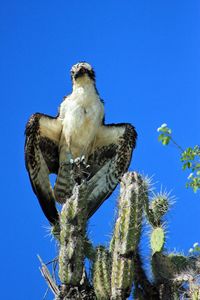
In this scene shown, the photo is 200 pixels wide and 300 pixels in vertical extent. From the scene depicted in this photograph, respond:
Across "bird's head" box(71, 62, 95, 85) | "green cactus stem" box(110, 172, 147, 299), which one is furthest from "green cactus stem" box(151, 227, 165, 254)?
"bird's head" box(71, 62, 95, 85)

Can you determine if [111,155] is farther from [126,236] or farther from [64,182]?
[126,236]

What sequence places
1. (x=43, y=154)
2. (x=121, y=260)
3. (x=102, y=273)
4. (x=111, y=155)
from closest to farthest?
(x=121, y=260) → (x=102, y=273) → (x=43, y=154) → (x=111, y=155)

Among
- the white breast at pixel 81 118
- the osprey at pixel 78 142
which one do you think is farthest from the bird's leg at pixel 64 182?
the white breast at pixel 81 118

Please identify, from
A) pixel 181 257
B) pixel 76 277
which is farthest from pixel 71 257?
pixel 181 257

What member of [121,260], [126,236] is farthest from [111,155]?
[121,260]

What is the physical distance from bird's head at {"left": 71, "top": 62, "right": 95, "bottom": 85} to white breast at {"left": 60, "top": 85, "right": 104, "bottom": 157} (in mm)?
117

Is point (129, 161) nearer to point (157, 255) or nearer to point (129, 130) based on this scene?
point (129, 130)

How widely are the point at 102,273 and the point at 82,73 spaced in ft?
15.2

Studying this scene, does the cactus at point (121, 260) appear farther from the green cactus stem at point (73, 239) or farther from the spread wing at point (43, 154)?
the spread wing at point (43, 154)

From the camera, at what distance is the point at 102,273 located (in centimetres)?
724

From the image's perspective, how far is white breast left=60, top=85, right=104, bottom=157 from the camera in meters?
10.9

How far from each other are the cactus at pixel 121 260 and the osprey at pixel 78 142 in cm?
266

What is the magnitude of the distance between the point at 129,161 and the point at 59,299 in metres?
3.96

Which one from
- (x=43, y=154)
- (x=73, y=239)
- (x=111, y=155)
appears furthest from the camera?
(x=111, y=155)
